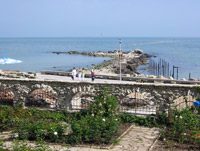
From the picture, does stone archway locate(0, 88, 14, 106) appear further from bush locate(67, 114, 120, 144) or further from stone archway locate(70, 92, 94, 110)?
bush locate(67, 114, 120, 144)

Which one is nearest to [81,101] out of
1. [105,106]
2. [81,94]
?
[81,94]

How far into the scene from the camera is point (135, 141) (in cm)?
1284

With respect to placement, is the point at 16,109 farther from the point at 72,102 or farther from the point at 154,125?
the point at 154,125

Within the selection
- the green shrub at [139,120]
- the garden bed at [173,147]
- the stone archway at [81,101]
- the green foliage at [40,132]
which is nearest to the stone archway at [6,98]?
the stone archway at [81,101]

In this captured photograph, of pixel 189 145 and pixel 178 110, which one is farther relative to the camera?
pixel 178 110

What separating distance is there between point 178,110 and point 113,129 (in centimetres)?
384

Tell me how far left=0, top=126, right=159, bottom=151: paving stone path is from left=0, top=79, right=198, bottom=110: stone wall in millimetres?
1966

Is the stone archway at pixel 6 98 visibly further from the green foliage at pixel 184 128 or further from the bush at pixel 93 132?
the green foliage at pixel 184 128

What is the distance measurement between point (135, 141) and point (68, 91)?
5.67 meters

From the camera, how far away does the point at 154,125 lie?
1517 centimetres

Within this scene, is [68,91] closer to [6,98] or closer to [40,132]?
[6,98]

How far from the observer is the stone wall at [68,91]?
51.1 feet

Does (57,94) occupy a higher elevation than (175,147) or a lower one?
higher

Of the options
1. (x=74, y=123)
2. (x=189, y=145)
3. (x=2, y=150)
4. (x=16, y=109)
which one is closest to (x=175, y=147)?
(x=189, y=145)
